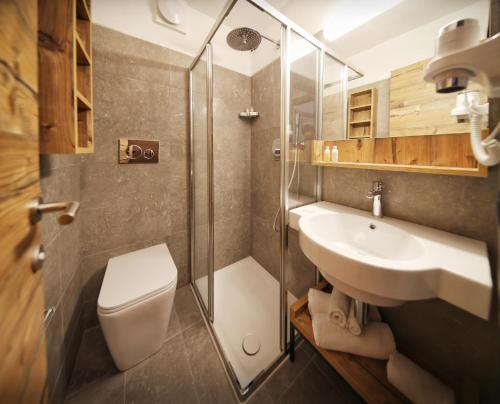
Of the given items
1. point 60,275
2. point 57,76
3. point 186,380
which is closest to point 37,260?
point 57,76

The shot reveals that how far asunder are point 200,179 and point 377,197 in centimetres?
124

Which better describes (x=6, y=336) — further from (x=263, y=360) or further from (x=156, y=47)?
(x=156, y=47)

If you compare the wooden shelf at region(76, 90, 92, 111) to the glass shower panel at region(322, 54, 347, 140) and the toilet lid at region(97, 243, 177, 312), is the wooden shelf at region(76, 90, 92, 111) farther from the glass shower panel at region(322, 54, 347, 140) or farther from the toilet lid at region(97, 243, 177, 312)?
the glass shower panel at region(322, 54, 347, 140)

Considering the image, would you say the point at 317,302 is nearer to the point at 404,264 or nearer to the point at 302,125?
the point at 404,264

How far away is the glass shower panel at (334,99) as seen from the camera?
118 centimetres

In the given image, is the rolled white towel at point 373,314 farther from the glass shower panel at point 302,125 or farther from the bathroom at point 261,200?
the glass shower panel at point 302,125

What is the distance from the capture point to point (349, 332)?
2.94 ft

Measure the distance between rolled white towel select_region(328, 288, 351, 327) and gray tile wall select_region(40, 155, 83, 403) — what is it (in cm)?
123

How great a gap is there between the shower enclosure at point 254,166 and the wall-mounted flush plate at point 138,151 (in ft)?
1.00

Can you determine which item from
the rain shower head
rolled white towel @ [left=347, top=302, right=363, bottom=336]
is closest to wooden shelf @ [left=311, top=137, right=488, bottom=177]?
rolled white towel @ [left=347, top=302, right=363, bottom=336]

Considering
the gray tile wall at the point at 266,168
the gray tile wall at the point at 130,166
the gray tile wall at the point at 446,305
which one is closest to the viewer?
the gray tile wall at the point at 446,305

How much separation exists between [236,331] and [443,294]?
1.20 m

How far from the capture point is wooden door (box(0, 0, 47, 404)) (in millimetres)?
302

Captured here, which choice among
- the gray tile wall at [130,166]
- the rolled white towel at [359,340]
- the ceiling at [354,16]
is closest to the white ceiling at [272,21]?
the ceiling at [354,16]
